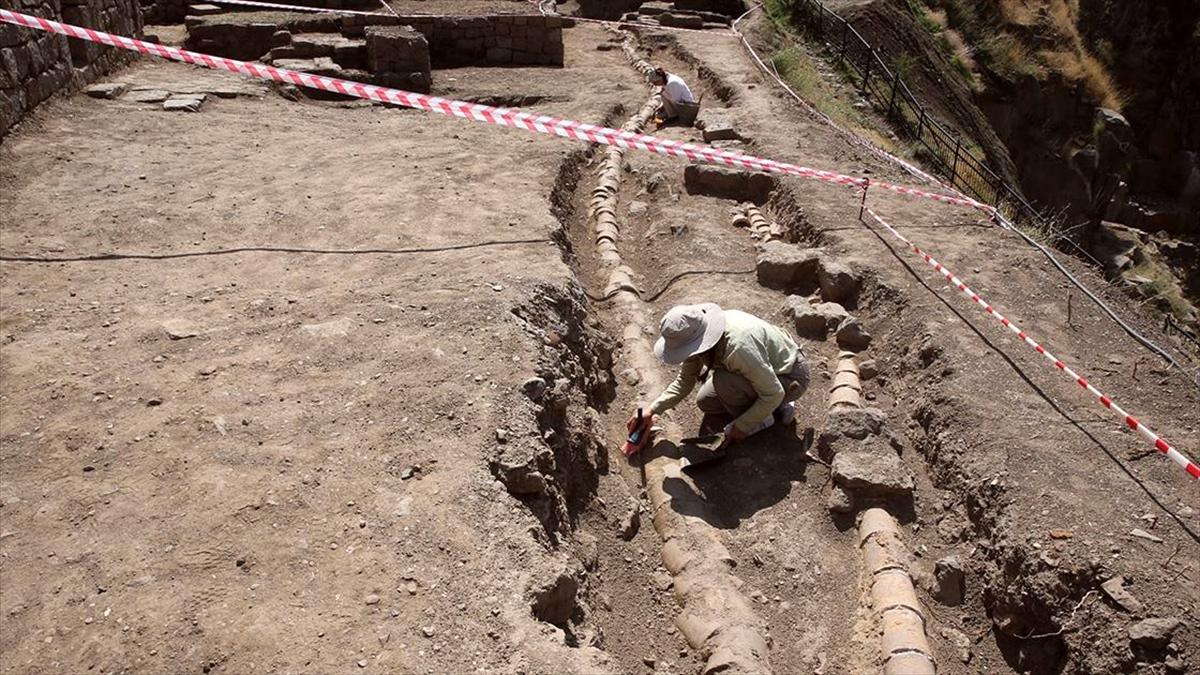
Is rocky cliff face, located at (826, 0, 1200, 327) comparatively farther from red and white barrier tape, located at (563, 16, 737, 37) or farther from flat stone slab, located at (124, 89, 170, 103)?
flat stone slab, located at (124, 89, 170, 103)

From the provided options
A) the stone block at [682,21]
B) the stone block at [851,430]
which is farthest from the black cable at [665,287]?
the stone block at [682,21]

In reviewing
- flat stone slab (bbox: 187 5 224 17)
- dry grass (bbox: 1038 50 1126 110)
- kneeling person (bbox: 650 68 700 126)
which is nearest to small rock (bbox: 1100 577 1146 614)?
kneeling person (bbox: 650 68 700 126)

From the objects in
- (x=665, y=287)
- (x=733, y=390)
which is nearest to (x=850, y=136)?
(x=665, y=287)

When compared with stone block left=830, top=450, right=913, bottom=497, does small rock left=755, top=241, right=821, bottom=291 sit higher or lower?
higher

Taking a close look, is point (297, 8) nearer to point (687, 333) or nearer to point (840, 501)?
point (687, 333)

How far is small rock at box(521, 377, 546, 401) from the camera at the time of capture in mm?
4836

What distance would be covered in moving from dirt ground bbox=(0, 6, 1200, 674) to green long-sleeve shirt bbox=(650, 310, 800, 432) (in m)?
0.46

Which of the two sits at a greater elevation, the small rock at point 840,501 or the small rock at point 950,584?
the small rock at point 840,501

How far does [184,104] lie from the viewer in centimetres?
921

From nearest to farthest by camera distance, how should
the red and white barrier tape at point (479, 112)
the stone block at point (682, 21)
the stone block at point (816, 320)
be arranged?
the stone block at point (816, 320), the red and white barrier tape at point (479, 112), the stone block at point (682, 21)

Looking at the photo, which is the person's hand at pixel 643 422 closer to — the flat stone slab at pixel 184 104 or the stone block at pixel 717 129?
the stone block at pixel 717 129

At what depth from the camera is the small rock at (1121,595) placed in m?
3.89

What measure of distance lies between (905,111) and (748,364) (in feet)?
40.0

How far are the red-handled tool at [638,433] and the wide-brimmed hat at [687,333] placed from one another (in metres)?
0.53
